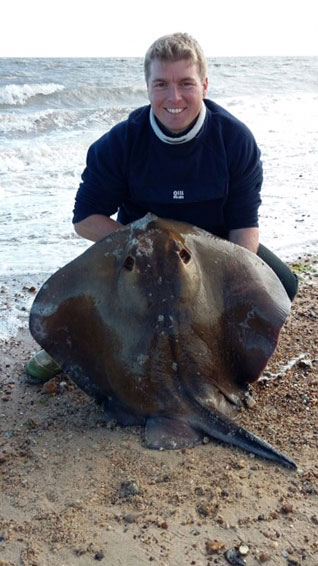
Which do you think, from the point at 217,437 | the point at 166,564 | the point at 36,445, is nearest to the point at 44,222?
the point at 36,445

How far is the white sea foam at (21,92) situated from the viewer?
1691cm

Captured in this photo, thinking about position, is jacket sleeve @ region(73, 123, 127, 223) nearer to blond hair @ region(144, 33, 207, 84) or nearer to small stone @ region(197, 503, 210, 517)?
blond hair @ region(144, 33, 207, 84)

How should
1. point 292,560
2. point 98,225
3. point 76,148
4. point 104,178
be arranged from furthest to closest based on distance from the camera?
point 76,148
point 98,225
point 104,178
point 292,560

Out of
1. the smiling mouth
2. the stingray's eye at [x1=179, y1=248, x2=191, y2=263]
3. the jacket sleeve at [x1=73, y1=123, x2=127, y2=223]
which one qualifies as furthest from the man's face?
the stingray's eye at [x1=179, y1=248, x2=191, y2=263]

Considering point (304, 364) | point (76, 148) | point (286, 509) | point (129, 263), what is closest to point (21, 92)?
point (76, 148)

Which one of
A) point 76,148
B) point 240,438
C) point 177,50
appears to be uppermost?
point 177,50

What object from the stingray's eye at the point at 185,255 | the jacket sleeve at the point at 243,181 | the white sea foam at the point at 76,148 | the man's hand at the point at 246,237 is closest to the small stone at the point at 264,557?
the stingray's eye at the point at 185,255

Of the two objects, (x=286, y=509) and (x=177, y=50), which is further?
(x=177, y=50)

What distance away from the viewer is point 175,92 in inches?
137

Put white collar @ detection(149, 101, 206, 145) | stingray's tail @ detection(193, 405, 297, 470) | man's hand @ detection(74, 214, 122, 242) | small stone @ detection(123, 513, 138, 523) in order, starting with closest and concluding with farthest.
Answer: small stone @ detection(123, 513, 138, 523) → stingray's tail @ detection(193, 405, 297, 470) → white collar @ detection(149, 101, 206, 145) → man's hand @ detection(74, 214, 122, 242)

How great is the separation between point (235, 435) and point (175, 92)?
76.9 inches

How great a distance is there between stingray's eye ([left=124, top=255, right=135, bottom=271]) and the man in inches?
37.0

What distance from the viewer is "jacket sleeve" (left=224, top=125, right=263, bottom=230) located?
3742 millimetres

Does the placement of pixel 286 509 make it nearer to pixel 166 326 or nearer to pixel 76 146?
pixel 166 326
